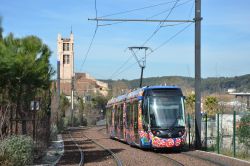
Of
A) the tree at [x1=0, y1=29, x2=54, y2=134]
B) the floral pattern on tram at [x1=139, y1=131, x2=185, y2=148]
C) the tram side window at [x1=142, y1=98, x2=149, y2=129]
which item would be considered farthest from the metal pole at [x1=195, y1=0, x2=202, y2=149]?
the tree at [x1=0, y1=29, x2=54, y2=134]

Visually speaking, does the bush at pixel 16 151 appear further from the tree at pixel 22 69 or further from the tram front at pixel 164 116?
the tram front at pixel 164 116

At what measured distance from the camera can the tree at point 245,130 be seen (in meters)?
21.4

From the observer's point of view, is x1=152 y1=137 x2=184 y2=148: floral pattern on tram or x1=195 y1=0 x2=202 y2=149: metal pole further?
x1=195 y1=0 x2=202 y2=149: metal pole

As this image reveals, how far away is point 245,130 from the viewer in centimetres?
2159

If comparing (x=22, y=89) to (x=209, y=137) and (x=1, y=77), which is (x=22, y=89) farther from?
(x=209, y=137)

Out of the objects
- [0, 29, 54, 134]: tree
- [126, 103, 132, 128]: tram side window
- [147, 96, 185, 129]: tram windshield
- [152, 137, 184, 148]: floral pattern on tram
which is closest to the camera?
[0, 29, 54, 134]: tree

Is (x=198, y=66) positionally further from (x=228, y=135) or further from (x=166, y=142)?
(x=166, y=142)

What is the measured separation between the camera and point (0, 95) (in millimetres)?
20766

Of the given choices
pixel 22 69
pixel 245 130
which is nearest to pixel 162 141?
pixel 245 130

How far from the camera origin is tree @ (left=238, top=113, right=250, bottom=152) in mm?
21422

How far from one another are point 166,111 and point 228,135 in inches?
135

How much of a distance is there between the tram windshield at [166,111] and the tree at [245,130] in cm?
436

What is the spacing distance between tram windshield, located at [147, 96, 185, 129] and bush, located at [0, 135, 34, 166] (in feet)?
29.2

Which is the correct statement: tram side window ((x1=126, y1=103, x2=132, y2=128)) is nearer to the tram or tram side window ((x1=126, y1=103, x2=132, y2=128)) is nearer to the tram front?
the tram
